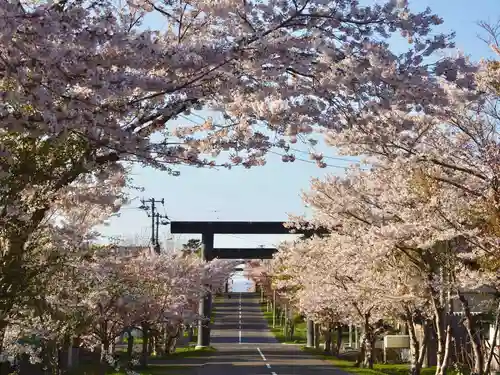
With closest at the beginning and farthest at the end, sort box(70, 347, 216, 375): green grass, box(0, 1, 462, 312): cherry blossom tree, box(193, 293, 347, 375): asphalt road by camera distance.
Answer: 1. box(0, 1, 462, 312): cherry blossom tree
2. box(70, 347, 216, 375): green grass
3. box(193, 293, 347, 375): asphalt road

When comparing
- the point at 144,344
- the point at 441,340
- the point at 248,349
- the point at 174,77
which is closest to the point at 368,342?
the point at 144,344

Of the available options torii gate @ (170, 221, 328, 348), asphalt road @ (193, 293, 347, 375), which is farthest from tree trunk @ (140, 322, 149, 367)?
torii gate @ (170, 221, 328, 348)

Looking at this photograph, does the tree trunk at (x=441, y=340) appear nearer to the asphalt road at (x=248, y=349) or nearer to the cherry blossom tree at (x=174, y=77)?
the asphalt road at (x=248, y=349)

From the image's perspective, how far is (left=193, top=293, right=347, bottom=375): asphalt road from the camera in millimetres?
25797

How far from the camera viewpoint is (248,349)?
4247 centimetres

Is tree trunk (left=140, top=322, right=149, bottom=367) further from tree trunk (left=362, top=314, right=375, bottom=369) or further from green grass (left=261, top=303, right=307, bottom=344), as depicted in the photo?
green grass (left=261, top=303, right=307, bottom=344)

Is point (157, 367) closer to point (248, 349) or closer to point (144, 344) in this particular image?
point (144, 344)

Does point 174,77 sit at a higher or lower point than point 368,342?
higher

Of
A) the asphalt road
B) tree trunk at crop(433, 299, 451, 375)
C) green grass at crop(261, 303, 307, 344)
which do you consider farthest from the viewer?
green grass at crop(261, 303, 307, 344)

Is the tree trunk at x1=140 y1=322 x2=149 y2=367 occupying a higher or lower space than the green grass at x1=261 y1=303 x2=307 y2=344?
higher

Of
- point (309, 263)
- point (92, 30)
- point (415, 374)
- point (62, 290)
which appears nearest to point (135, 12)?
point (92, 30)

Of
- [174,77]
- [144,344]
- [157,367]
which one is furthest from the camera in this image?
[144,344]

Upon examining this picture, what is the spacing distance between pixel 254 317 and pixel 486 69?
2956 inches

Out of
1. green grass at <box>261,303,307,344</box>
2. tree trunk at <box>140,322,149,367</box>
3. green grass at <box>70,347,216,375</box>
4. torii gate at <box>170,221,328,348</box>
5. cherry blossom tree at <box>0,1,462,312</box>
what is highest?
torii gate at <box>170,221,328,348</box>
